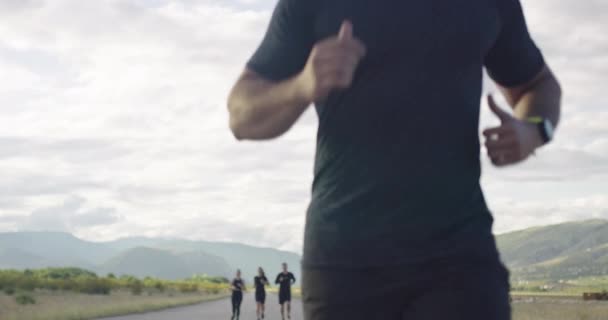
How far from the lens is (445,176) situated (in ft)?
9.35

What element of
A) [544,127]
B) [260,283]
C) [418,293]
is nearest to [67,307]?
[260,283]

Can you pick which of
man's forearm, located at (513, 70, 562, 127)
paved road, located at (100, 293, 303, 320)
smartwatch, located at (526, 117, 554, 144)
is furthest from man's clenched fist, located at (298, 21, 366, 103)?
paved road, located at (100, 293, 303, 320)

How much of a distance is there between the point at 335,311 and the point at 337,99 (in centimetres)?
60

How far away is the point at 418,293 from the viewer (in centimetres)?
282

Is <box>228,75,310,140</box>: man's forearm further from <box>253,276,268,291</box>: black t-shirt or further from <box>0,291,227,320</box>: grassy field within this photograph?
<box>0,291,227,320</box>: grassy field

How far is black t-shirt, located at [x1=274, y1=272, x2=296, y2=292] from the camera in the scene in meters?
26.0

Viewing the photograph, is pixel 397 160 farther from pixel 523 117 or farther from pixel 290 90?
pixel 523 117

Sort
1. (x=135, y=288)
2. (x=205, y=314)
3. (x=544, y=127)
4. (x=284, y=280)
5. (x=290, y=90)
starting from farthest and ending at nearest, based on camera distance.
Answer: (x=135, y=288)
(x=205, y=314)
(x=284, y=280)
(x=544, y=127)
(x=290, y=90)

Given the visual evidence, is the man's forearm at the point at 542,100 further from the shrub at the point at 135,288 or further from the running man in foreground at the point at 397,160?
the shrub at the point at 135,288

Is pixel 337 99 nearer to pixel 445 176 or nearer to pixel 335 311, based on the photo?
pixel 445 176

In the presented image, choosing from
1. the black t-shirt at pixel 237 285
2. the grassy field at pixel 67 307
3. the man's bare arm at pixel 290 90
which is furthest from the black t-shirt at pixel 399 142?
the grassy field at pixel 67 307

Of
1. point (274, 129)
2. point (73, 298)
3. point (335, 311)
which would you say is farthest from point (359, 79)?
point (73, 298)

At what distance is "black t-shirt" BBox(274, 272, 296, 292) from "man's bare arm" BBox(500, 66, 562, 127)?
73.8 feet

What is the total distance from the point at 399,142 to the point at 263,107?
0.41 m
